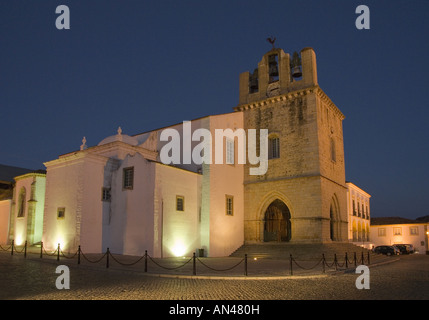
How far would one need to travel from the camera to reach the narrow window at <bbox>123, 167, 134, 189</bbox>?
21.0 metres

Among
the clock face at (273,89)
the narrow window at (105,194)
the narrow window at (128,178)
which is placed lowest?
the narrow window at (105,194)

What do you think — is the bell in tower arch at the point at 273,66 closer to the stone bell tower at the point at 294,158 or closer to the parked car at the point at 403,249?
the stone bell tower at the point at 294,158

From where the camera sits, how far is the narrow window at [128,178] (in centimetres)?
2100

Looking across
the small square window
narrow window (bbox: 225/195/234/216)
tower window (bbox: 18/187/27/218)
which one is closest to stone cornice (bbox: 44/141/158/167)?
the small square window

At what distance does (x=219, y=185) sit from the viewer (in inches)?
922

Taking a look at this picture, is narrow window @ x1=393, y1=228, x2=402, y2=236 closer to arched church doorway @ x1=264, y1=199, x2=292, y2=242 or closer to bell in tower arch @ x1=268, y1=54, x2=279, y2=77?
arched church doorway @ x1=264, y1=199, x2=292, y2=242

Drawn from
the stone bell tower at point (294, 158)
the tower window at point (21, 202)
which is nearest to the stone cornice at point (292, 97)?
the stone bell tower at point (294, 158)

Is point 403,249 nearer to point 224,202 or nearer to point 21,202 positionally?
point 224,202

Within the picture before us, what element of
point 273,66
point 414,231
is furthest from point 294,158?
point 414,231

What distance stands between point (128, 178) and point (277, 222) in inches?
422

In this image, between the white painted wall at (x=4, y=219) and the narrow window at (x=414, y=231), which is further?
the narrow window at (x=414, y=231)

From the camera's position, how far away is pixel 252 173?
84.5 feet

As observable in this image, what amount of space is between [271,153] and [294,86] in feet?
16.2
